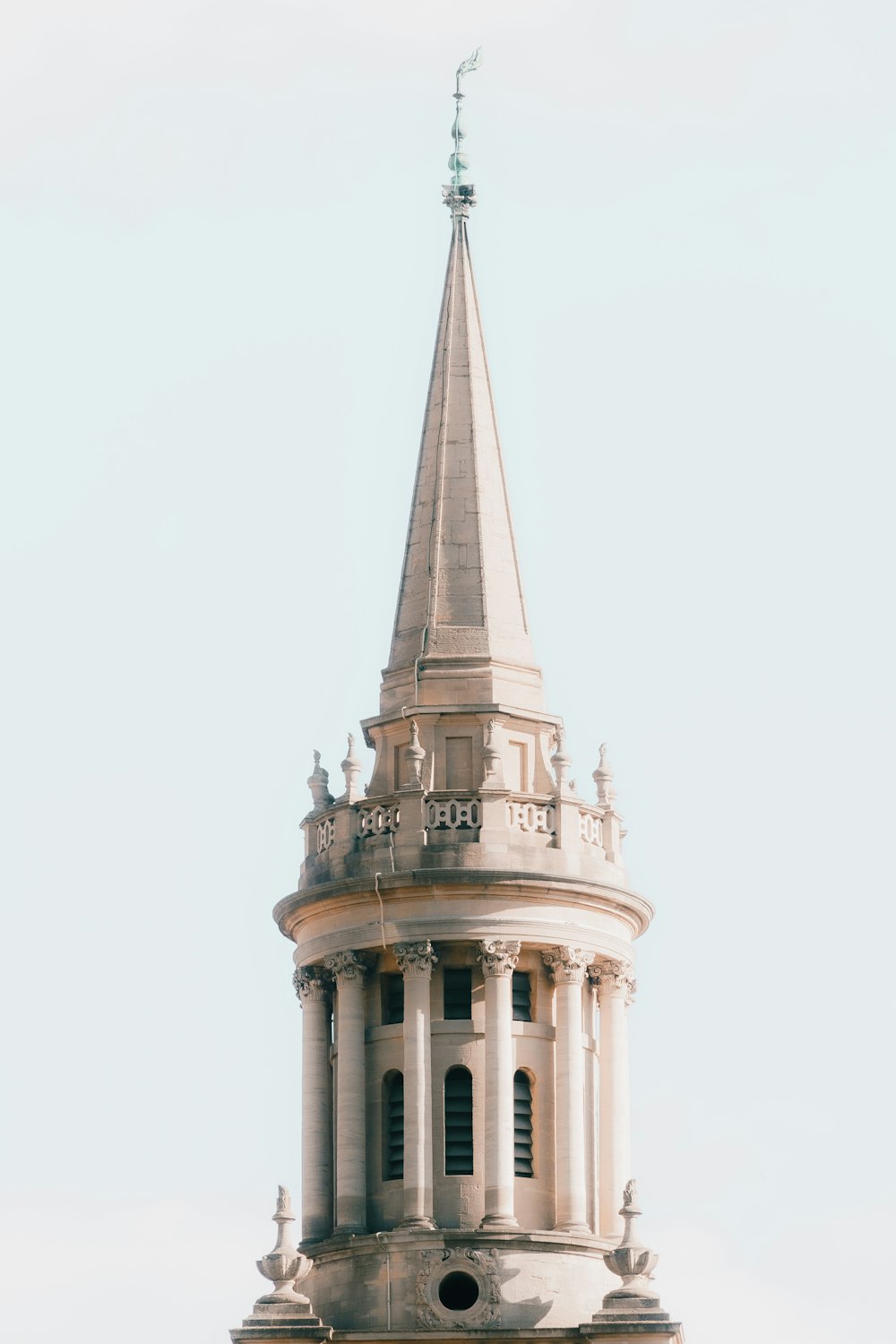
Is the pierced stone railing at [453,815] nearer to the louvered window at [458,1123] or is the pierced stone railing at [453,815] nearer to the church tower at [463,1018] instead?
the church tower at [463,1018]

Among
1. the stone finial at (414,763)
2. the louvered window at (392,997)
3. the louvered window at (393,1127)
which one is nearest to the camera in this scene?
the louvered window at (393,1127)

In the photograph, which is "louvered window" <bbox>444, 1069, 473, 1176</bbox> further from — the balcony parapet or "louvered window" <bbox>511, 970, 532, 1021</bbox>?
the balcony parapet

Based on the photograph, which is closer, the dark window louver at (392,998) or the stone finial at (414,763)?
the dark window louver at (392,998)

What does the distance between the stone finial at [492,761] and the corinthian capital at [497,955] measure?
357 cm

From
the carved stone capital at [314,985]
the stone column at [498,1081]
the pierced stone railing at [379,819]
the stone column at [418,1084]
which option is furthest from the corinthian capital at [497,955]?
the carved stone capital at [314,985]

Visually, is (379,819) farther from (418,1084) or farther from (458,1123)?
(458,1123)

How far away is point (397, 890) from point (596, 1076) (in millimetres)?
6133

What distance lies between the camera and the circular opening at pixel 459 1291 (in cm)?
8606

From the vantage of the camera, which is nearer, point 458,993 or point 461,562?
point 458,993

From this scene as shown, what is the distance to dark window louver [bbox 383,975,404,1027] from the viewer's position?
292 feet

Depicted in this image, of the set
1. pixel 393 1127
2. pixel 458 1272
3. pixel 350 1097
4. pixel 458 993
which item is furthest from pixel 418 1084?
pixel 458 1272

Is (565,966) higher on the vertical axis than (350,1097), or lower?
higher

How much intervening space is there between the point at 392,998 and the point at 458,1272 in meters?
6.40

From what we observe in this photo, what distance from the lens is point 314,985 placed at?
9012 cm
